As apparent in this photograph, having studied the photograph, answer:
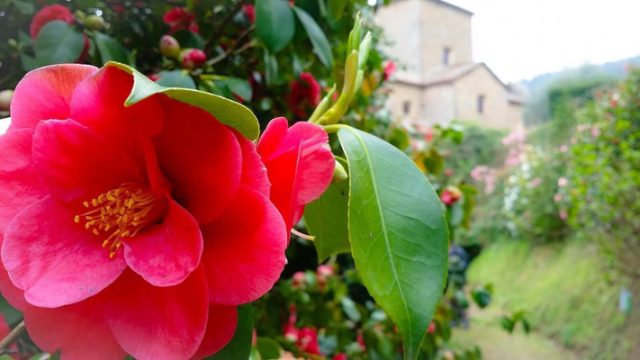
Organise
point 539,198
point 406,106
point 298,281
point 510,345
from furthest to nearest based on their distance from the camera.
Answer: point 406,106 → point 539,198 → point 510,345 → point 298,281

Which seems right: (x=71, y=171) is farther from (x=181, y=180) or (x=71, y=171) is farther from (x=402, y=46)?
(x=402, y=46)

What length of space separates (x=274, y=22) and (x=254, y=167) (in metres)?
0.41

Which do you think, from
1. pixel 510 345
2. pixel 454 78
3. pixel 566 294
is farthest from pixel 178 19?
pixel 454 78

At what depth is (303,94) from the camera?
0.87m

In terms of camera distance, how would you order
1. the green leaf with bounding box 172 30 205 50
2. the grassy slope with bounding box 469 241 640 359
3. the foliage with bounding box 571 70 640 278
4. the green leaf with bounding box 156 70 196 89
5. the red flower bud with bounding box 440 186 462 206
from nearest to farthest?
the green leaf with bounding box 156 70 196 89 → the green leaf with bounding box 172 30 205 50 → the red flower bud with bounding box 440 186 462 206 → the foliage with bounding box 571 70 640 278 → the grassy slope with bounding box 469 241 640 359

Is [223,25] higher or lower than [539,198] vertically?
higher

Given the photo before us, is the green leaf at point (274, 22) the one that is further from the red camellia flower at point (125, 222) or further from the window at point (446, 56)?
the window at point (446, 56)

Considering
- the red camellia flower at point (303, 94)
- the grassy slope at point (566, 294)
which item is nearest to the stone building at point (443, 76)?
the grassy slope at point (566, 294)

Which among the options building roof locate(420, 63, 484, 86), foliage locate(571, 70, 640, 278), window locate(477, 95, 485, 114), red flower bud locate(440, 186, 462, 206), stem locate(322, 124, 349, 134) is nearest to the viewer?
stem locate(322, 124, 349, 134)

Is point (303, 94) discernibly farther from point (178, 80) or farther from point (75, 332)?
point (75, 332)

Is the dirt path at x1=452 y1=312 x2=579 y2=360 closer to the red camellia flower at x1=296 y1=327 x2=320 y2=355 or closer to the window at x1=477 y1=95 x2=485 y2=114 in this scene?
the red camellia flower at x1=296 y1=327 x2=320 y2=355

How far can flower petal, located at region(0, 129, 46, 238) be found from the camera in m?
0.22

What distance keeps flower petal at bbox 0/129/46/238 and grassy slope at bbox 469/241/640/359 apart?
3.06 meters

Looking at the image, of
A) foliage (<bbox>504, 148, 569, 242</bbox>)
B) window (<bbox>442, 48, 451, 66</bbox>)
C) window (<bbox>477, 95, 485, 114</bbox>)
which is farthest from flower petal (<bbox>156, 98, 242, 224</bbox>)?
window (<bbox>477, 95, 485, 114</bbox>)
